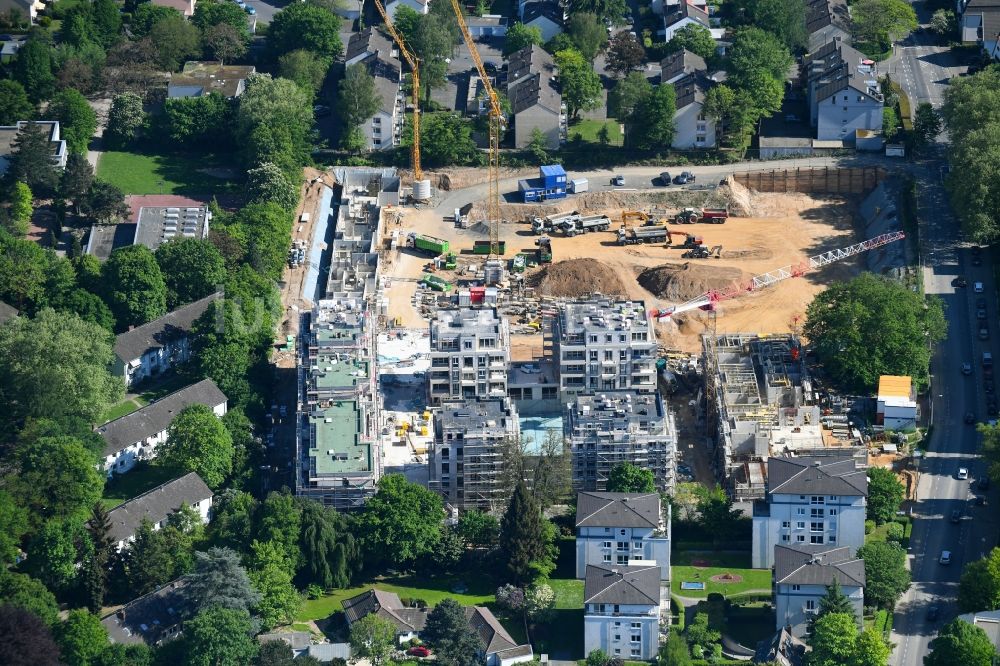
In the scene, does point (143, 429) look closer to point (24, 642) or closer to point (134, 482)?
point (134, 482)

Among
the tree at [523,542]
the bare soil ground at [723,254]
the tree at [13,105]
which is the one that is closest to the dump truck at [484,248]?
the bare soil ground at [723,254]

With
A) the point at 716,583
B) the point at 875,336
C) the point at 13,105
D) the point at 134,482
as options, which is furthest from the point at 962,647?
the point at 13,105

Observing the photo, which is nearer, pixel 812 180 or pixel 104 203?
pixel 104 203

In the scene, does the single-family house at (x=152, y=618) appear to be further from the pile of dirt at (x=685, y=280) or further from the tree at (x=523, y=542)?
the pile of dirt at (x=685, y=280)

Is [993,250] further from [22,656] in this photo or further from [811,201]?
[22,656]

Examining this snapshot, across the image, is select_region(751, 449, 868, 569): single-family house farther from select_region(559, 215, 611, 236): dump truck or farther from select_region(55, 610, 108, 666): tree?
select_region(559, 215, 611, 236): dump truck

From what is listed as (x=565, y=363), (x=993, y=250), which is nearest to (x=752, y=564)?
(x=565, y=363)

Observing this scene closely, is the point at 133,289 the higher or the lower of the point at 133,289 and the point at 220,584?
the higher
